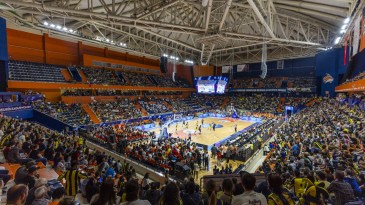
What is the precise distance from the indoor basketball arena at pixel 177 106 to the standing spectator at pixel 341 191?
29 mm

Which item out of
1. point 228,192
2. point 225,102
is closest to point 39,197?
point 228,192

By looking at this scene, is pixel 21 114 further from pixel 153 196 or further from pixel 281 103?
pixel 281 103

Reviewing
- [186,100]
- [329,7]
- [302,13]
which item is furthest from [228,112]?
[329,7]

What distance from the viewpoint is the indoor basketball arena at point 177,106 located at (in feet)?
13.8

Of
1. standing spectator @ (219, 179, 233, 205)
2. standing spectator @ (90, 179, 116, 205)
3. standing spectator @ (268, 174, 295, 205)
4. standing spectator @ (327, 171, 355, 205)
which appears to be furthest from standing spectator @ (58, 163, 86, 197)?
standing spectator @ (327, 171, 355, 205)

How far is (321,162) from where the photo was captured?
6.58 m

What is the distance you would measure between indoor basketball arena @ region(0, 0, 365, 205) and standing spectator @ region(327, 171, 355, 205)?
1.1 inches

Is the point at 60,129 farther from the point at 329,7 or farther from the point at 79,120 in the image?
the point at 329,7

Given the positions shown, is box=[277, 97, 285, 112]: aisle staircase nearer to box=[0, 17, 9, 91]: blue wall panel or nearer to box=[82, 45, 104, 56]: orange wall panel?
box=[82, 45, 104, 56]: orange wall panel

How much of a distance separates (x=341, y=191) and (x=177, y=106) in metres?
34.9

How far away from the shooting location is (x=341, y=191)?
3.59m

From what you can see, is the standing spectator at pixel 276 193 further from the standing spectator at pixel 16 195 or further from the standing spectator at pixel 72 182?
→ the standing spectator at pixel 72 182

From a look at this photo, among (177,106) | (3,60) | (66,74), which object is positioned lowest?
(177,106)

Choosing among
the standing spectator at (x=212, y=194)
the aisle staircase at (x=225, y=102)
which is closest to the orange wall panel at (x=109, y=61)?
the aisle staircase at (x=225, y=102)
